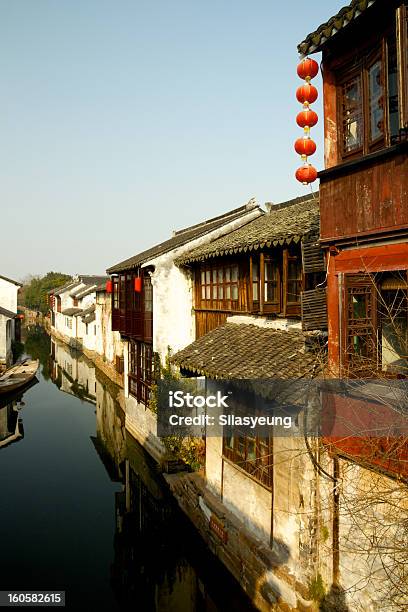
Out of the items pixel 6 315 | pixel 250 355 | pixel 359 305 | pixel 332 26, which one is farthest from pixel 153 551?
pixel 6 315

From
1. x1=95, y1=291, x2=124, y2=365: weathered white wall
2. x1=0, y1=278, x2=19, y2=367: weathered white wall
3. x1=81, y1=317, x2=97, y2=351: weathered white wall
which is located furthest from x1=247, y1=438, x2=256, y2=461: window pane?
x1=81, y1=317, x2=97, y2=351: weathered white wall

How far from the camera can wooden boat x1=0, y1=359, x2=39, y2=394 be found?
30.5m

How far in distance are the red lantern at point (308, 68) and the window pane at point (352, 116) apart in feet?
2.55

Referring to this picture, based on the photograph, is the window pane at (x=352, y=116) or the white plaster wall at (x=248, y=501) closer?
the window pane at (x=352, y=116)

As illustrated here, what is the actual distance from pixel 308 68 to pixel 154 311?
38.3 ft

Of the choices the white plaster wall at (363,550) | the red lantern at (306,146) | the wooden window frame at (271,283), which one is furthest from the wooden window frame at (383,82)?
the wooden window frame at (271,283)

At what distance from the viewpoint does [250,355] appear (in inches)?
440

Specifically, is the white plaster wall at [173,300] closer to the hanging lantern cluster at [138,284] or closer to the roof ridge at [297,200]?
the hanging lantern cluster at [138,284]

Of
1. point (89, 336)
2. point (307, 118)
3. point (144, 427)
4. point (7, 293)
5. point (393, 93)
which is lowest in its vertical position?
point (144, 427)

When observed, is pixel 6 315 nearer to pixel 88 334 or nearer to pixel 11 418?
pixel 11 418

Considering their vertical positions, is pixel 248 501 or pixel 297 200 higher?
pixel 297 200

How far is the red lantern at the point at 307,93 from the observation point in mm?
8320

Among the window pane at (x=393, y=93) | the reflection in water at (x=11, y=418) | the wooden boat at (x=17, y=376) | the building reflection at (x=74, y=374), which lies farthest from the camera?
the building reflection at (x=74, y=374)

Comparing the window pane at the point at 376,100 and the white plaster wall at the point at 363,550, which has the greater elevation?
the window pane at the point at 376,100
